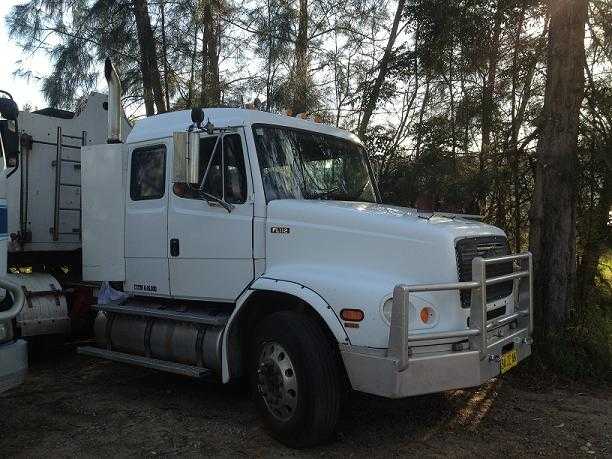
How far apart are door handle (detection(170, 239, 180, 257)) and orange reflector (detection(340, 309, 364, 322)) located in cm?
209

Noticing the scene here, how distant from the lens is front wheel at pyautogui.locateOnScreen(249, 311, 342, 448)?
4426 mm

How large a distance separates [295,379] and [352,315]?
0.72 meters

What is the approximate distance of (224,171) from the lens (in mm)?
5340

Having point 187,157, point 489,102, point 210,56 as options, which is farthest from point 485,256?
point 210,56

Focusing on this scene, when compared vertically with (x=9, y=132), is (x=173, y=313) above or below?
below

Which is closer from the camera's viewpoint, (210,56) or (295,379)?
(295,379)

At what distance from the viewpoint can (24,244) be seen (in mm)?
7008

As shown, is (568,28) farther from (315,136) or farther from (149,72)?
(149,72)

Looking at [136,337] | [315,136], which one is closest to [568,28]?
[315,136]

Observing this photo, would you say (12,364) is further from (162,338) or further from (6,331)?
(162,338)

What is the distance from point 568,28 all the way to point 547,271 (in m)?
2.78

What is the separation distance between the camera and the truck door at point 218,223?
526 cm

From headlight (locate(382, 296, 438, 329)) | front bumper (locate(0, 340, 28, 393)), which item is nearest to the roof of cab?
headlight (locate(382, 296, 438, 329))

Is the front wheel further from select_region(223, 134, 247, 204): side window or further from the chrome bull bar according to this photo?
select_region(223, 134, 247, 204): side window
